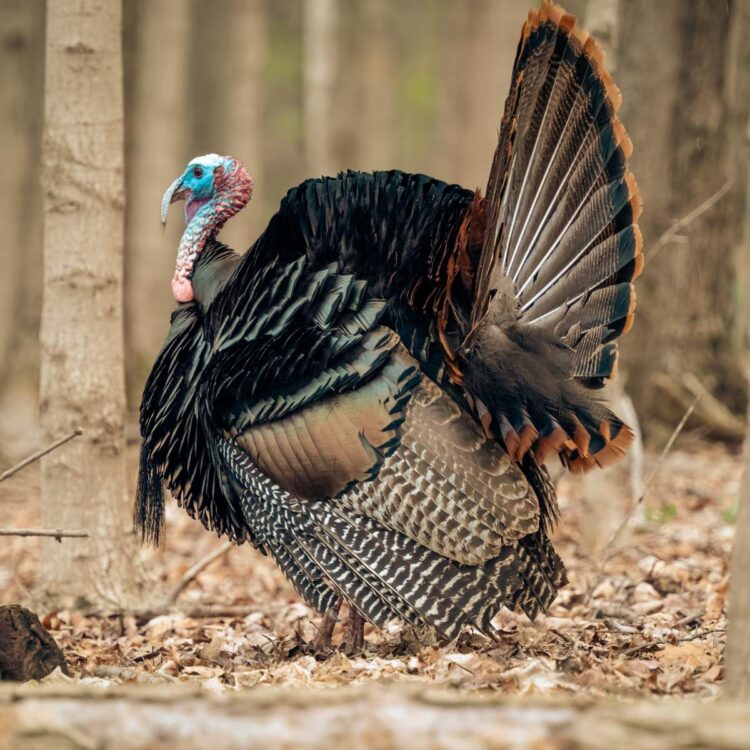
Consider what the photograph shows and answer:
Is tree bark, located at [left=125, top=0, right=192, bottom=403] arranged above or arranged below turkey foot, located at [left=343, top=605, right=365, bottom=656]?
above

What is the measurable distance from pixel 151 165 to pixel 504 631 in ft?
27.5

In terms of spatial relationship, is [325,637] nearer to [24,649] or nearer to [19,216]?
[24,649]

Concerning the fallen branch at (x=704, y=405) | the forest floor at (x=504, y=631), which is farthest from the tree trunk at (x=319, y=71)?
the forest floor at (x=504, y=631)

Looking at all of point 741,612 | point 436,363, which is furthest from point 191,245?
point 741,612

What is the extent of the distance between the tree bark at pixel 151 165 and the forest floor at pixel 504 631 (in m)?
3.28

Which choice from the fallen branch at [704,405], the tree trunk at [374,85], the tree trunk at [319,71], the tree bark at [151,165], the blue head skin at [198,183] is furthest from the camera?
the tree trunk at [319,71]

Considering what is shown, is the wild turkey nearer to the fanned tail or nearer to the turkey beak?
the fanned tail

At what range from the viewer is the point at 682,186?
31.4 ft

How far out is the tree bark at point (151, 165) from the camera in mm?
10961

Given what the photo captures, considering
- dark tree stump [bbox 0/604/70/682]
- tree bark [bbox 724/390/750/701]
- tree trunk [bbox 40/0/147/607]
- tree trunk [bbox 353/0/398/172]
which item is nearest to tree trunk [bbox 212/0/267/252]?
tree trunk [bbox 353/0/398/172]

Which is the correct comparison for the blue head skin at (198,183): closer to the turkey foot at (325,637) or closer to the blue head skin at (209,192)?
the blue head skin at (209,192)

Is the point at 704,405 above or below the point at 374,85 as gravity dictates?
below

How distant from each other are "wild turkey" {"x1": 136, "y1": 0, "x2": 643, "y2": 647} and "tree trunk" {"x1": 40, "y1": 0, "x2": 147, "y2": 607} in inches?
24.1

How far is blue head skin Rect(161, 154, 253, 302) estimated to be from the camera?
5.43 meters
